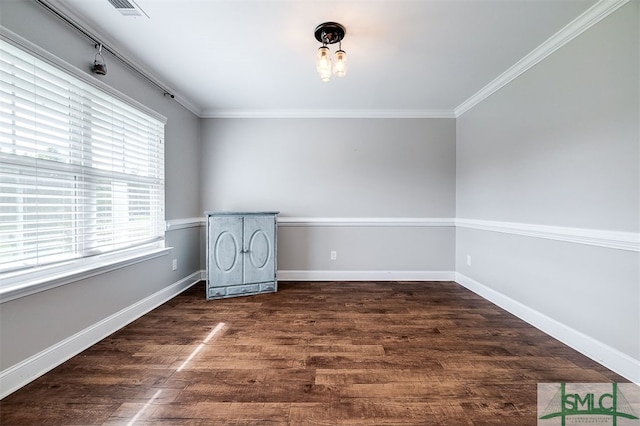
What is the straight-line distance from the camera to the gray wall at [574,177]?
1.61 metres

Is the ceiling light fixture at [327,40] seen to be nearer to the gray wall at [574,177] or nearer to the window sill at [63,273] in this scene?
the gray wall at [574,177]

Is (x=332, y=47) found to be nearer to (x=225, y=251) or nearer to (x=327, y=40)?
(x=327, y=40)

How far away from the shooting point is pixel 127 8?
170cm

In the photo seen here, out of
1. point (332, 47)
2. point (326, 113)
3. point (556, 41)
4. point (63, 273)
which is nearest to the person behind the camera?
point (63, 273)

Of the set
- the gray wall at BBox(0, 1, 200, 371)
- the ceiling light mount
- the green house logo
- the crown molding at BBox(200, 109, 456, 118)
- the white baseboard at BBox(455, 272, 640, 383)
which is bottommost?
the green house logo

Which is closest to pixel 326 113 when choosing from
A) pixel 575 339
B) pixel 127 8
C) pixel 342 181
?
pixel 342 181

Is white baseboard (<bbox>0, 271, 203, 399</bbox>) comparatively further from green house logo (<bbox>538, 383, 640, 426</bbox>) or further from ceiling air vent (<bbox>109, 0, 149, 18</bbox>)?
green house logo (<bbox>538, 383, 640, 426</bbox>)

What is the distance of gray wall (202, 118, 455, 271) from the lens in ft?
11.7

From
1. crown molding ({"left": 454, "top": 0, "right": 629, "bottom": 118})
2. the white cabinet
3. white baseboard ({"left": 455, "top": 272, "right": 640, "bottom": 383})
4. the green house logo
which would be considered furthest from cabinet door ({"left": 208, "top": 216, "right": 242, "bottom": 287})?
crown molding ({"left": 454, "top": 0, "right": 629, "bottom": 118})

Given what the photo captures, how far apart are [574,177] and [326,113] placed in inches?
103

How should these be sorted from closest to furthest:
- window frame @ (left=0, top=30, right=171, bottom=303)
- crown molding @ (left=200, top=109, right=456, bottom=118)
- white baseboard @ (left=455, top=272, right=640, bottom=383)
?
1. window frame @ (left=0, top=30, right=171, bottom=303)
2. white baseboard @ (left=455, top=272, right=640, bottom=383)
3. crown molding @ (left=200, top=109, right=456, bottom=118)

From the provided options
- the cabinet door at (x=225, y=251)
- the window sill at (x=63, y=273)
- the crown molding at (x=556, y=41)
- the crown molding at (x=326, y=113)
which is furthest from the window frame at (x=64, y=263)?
the crown molding at (x=556, y=41)

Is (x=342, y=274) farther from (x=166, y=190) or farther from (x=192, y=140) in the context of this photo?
(x=192, y=140)

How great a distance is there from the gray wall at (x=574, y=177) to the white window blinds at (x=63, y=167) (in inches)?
140
